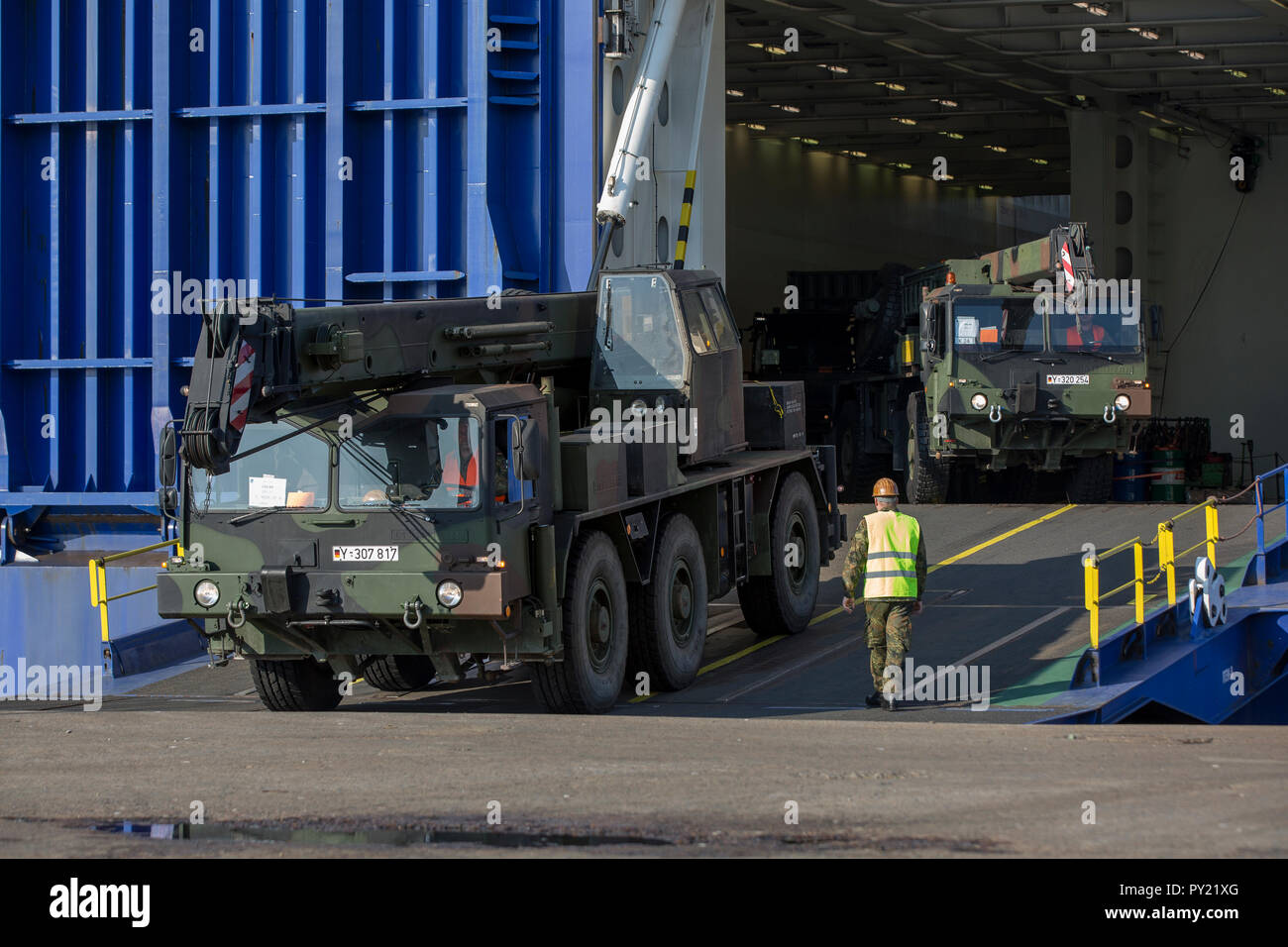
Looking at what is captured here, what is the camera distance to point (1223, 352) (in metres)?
35.6

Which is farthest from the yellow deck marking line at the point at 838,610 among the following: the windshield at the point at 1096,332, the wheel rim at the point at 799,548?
the windshield at the point at 1096,332

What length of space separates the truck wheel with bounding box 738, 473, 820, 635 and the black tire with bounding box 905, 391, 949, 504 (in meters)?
7.09

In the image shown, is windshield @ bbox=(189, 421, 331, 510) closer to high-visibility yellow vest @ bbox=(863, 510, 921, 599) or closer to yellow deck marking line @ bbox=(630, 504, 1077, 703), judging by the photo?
yellow deck marking line @ bbox=(630, 504, 1077, 703)

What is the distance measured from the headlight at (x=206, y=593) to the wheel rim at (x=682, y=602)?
10.4 feet

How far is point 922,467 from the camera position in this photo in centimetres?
2147

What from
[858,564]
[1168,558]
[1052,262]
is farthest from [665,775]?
[1052,262]

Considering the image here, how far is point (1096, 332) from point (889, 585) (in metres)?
9.64

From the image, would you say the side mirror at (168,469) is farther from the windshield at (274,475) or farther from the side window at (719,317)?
the side window at (719,317)

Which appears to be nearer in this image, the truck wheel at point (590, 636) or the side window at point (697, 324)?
the truck wheel at point (590, 636)

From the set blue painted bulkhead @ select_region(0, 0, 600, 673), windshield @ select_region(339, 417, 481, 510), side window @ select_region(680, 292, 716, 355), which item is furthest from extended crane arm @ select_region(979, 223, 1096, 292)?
windshield @ select_region(339, 417, 481, 510)

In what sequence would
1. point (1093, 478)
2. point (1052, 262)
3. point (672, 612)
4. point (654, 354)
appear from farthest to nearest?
point (1093, 478), point (1052, 262), point (654, 354), point (672, 612)

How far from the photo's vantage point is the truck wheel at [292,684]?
10.9 m

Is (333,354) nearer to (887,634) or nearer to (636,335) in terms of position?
(636,335)

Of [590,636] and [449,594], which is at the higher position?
[449,594]
